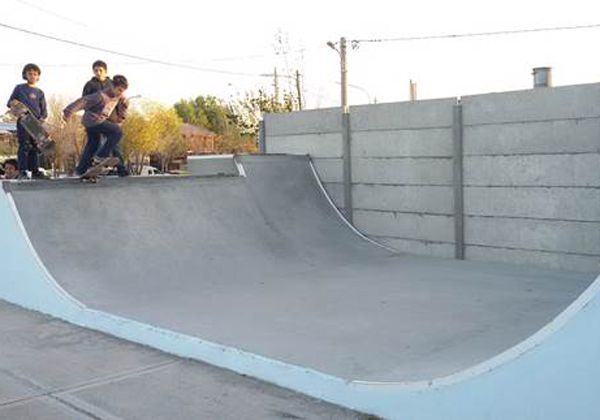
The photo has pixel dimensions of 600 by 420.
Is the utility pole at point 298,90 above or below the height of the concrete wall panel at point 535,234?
above

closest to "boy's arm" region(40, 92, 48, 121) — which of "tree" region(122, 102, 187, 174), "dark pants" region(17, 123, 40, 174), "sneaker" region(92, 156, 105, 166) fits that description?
"dark pants" region(17, 123, 40, 174)

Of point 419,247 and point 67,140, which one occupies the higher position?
point 67,140

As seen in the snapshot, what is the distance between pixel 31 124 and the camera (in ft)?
34.1

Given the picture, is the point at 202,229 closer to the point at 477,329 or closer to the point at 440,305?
the point at 440,305

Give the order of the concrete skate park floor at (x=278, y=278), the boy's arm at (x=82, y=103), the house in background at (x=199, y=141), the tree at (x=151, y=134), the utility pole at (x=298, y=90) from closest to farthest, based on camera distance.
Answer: the concrete skate park floor at (x=278, y=278) < the boy's arm at (x=82, y=103) < the utility pole at (x=298, y=90) < the tree at (x=151, y=134) < the house in background at (x=199, y=141)

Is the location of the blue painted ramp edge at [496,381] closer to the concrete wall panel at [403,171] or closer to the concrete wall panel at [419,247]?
the concrete wall panel at [419,247]

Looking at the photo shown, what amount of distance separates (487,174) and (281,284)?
3.32 meters

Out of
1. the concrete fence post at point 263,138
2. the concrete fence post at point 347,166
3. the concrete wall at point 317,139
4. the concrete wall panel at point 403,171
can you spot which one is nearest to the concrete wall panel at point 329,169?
the concrete wall at point 317,139

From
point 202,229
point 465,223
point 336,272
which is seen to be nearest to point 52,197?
point 202,229

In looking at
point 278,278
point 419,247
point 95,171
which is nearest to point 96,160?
point 95,171

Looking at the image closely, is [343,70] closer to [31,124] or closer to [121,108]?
[121,108]

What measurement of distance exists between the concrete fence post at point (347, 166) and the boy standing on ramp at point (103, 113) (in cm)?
345

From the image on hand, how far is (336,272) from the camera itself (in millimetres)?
9148

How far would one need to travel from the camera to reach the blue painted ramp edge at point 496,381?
3.34 metres
